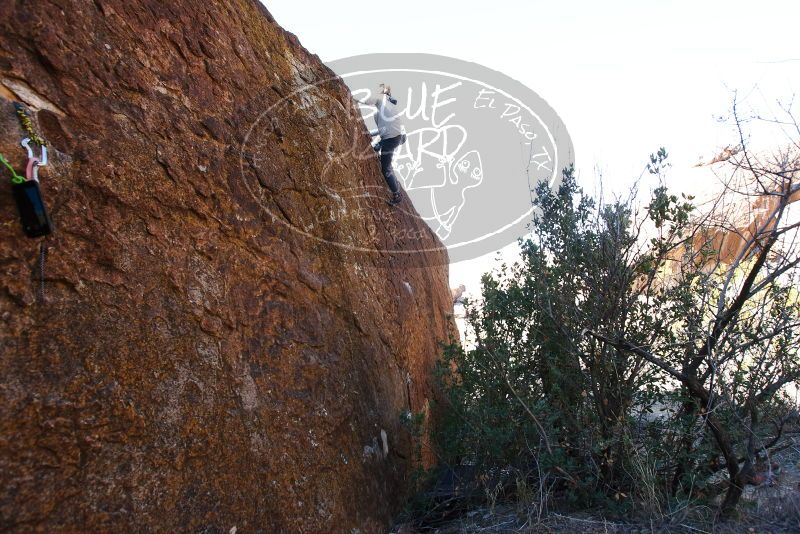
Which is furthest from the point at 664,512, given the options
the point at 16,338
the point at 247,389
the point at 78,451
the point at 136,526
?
the point at 16,338

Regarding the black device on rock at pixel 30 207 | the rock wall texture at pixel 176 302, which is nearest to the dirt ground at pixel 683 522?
the rock wall texture at pixel 176 302

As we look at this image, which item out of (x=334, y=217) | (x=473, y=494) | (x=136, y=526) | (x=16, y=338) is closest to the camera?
(x=16, y=338)

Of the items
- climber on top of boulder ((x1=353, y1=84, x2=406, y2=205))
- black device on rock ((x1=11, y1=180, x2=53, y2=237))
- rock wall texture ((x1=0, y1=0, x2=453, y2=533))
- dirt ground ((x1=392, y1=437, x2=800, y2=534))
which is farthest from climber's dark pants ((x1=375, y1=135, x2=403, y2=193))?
black device on rock ((x1=11, y1=180, x2=53, y2=237))

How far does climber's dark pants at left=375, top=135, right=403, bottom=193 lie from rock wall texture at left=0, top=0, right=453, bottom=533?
164cm

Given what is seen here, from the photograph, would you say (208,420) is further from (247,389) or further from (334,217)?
(334,217)

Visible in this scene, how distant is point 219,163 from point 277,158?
0.77 metres

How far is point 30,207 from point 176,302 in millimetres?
803

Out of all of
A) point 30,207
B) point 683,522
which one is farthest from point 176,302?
point 683,522

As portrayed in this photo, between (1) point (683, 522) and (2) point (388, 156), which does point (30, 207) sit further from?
(2) point (388, 156)

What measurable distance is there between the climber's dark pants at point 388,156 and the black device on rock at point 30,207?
168 inches

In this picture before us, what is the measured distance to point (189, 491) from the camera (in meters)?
2.57

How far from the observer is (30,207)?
2.25 m

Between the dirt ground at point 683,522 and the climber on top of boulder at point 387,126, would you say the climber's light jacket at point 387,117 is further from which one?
the dirt ground at point 683,522

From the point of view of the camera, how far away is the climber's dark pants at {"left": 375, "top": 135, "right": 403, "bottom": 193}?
6.23 metres
